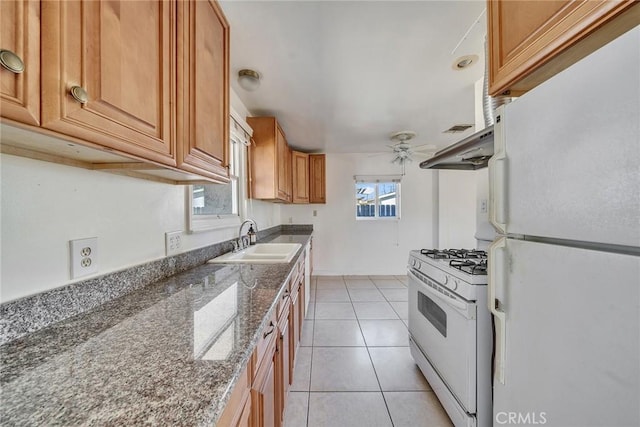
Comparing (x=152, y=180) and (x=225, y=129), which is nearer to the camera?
(x=152, y=180)

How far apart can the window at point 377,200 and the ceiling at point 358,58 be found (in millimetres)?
1845

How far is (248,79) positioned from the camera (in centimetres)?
192

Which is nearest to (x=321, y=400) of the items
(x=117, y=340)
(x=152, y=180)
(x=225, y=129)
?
(x=117, y=340)

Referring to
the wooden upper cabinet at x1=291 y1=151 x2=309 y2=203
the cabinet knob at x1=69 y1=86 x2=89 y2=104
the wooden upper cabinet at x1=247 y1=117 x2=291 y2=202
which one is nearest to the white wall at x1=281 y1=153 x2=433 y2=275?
the wooden upper cabinet at x1=291 y1=151 x2=309 y2=203

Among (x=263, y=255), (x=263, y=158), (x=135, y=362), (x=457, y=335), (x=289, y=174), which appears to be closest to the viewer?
(x=135, y=362)

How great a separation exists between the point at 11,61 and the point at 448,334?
5.85 ft

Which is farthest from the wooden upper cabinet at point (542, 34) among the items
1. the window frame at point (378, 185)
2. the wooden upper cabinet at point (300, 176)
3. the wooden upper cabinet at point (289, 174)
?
the window frame at point (378, 185)

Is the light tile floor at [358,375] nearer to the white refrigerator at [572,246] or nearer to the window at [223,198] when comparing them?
the white refrigerator at [572,246]

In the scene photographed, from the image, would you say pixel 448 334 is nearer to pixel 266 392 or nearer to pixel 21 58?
pixel 266 392

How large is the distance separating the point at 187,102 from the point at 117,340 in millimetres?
788

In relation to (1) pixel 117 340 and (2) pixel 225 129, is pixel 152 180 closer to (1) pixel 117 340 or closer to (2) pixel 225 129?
(2) pixel 225 129

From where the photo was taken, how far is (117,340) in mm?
635

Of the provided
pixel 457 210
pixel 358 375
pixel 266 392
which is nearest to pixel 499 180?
pixel 266 392

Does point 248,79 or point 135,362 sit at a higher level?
point 248,79
